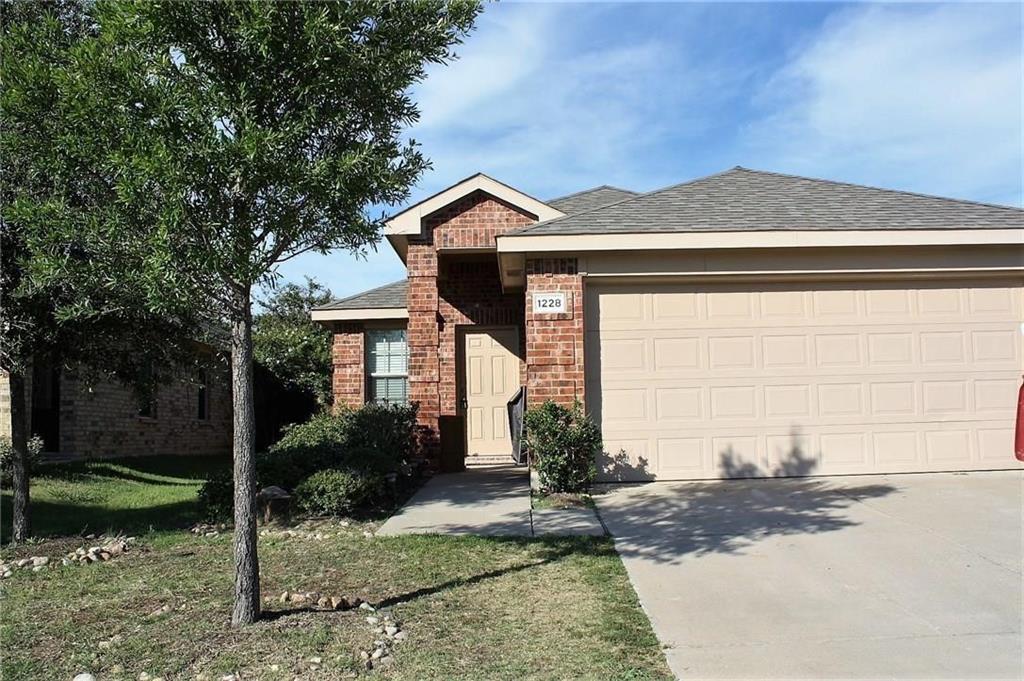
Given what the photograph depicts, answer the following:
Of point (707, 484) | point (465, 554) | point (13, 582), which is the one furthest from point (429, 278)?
point (13, 582)

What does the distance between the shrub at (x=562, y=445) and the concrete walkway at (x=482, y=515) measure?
445mm

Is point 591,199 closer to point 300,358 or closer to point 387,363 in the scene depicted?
point 387,363

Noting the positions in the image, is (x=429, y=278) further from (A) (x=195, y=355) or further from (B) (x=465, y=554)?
(B) (x=465, y=554)

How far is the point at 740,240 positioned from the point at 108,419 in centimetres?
1256

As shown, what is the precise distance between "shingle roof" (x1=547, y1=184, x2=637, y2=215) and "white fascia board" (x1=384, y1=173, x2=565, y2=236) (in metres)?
1.68

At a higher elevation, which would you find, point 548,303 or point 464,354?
point 548,303

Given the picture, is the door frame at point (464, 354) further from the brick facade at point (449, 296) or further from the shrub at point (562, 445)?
the shrub at point (562, 445)

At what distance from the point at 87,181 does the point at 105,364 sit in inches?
132

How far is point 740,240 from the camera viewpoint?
32.1 ft

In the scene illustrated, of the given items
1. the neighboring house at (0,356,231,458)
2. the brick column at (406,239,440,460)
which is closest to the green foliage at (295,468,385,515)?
the brick column at (406,239,440,460)

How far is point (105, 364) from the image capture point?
818 cm

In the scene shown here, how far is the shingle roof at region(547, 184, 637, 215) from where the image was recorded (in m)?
14.2

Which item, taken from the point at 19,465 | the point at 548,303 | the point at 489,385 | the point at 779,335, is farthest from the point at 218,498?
the point at 779,335

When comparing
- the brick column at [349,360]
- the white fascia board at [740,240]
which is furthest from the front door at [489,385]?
the white fascia board at [740,240]
